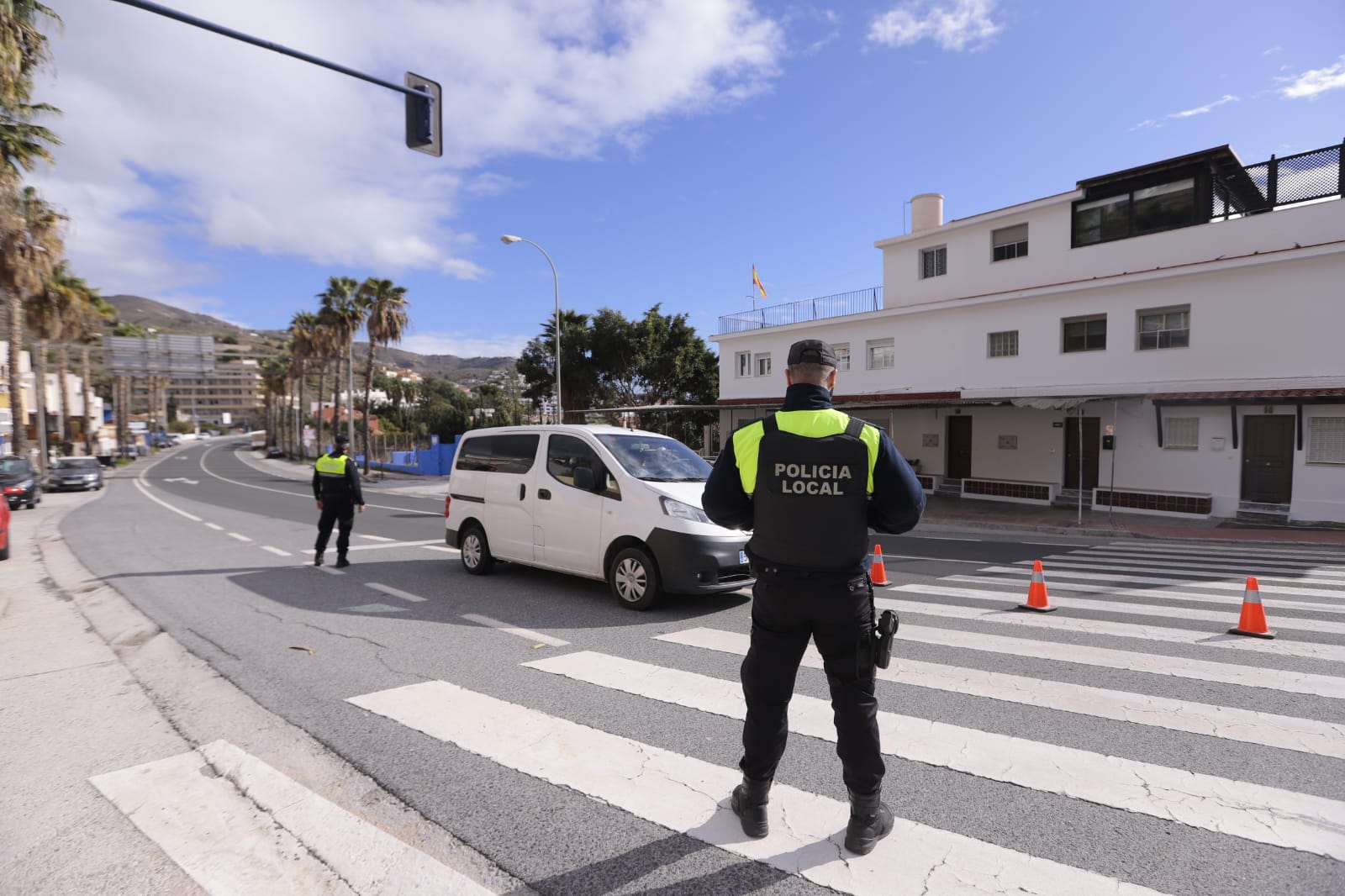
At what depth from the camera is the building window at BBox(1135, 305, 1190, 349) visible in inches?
689

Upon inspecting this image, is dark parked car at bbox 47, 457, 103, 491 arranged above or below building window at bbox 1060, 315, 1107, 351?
below

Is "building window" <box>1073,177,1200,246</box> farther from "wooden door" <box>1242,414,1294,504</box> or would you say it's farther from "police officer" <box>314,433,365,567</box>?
"police officer" <box>314,433,365,567</box>

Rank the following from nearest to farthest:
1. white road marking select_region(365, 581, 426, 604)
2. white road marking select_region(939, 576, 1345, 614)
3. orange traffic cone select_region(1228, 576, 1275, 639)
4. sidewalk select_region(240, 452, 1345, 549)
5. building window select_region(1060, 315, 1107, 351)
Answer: orange traffic cone select_region(1228, 576, 1275, 639)
white road marking select_region(939, 576, 1345, 614)
white road marking select_region(365, 581, 426, 604)
sidewalk select_region(240, 452, 1345, 549)
building window select_region(1060, 315, 1107, 351)

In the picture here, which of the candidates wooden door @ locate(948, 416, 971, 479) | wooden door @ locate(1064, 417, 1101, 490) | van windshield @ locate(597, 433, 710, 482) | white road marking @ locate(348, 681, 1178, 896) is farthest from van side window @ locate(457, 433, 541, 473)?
wooden door @ locate(948, 416, 971, 479)

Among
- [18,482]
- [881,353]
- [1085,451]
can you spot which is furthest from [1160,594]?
[18,482]

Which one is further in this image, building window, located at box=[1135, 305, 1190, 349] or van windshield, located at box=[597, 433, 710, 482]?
building window, located at box=[1135, 305, 1190, 349]

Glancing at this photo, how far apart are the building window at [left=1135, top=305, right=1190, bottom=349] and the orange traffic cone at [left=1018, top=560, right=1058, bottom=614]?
47.3ft

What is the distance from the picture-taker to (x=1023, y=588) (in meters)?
8.27

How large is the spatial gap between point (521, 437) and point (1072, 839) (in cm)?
675

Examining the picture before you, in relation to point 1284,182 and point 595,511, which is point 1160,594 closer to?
point 595,511

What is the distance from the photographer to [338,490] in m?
9.37

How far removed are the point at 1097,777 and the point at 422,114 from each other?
9203mm

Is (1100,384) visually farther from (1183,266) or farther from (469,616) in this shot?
(469,616)

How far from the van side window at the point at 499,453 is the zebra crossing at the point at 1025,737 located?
10.5 ft
